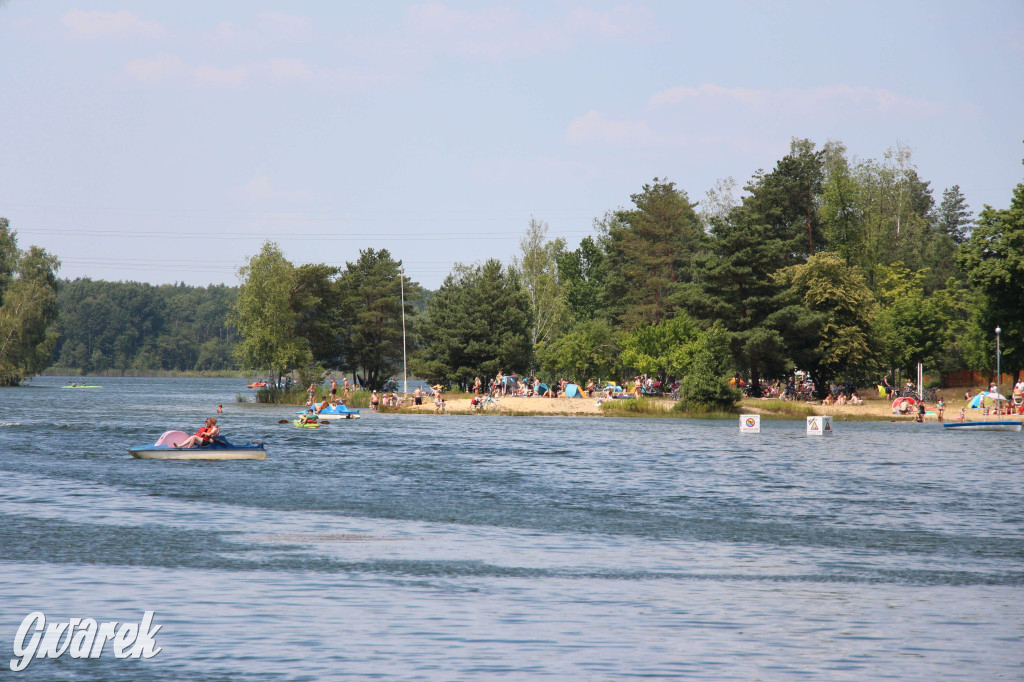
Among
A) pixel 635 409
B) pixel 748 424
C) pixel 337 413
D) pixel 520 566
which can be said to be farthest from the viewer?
pixel 635 409

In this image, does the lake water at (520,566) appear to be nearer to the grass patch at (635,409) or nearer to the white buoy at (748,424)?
the white buoy at (748,424)

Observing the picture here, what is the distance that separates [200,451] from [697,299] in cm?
4916

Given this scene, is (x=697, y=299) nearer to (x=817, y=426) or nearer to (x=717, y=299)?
(x=717, y=299)

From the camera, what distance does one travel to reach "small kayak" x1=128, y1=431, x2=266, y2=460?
35.6 meters

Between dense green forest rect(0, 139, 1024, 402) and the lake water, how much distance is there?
36.1 metres

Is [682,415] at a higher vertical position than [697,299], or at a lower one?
lower

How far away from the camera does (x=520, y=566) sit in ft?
58.0

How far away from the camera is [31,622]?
12984mm

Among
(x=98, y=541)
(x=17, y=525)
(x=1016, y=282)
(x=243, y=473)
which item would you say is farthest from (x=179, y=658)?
(x=1016, y=282)

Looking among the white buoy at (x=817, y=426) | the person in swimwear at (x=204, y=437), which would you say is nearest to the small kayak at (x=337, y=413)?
the person in swimwear at (x=204, y=437)

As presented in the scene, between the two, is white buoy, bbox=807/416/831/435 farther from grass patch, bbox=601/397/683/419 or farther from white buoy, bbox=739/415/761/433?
grass patch, bbox=601/397/683/419

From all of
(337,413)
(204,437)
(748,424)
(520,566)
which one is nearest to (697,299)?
(748,424)

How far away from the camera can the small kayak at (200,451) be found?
3559cm

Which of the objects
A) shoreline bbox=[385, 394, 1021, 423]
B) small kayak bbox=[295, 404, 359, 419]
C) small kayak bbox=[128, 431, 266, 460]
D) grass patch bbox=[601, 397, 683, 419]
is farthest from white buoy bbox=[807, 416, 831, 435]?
small kayak bbox=[128, 431, 266, 460]
